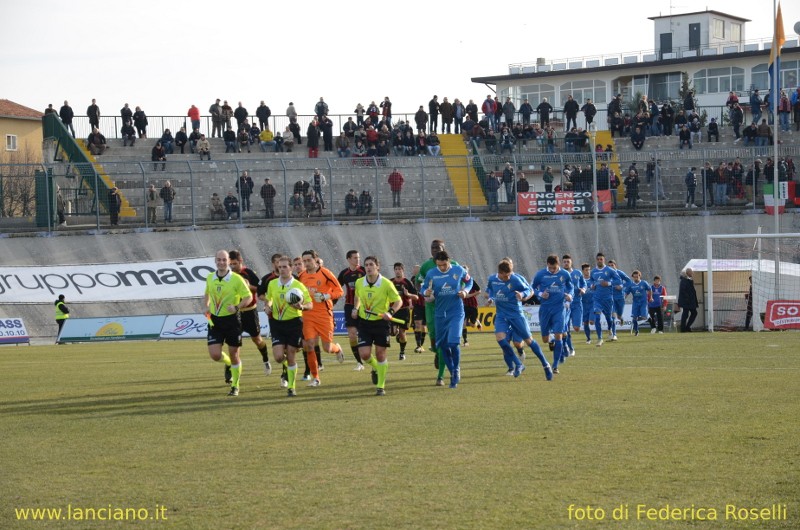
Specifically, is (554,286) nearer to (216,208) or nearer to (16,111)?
(216,208)

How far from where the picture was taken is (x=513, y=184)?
39062 mm

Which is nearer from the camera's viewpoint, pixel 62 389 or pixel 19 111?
pixel 62 389

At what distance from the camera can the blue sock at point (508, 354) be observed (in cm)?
1748

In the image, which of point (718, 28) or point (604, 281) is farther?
point (718, 28)

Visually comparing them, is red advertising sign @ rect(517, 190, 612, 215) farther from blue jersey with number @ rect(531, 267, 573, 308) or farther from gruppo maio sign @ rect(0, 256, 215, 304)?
blue jersey with number @ rect(531, 267, 573, 308)

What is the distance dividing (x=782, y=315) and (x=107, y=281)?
2067cm

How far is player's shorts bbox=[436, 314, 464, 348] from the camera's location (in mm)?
16078

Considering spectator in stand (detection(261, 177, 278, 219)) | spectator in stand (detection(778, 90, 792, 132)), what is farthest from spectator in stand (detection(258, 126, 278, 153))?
spectator in stand (detection(778, 90, 792, 132))

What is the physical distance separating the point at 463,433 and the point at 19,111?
3070 inches

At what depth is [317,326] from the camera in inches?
683

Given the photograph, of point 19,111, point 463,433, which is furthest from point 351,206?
point 19,111

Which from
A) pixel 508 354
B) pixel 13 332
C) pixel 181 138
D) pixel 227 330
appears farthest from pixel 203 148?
pixel 227 330

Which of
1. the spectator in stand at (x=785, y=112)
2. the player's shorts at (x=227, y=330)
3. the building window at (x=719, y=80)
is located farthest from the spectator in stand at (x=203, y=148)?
the building window at (x=719, y=80)

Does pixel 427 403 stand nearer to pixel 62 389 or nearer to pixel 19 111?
pixel 62 389
